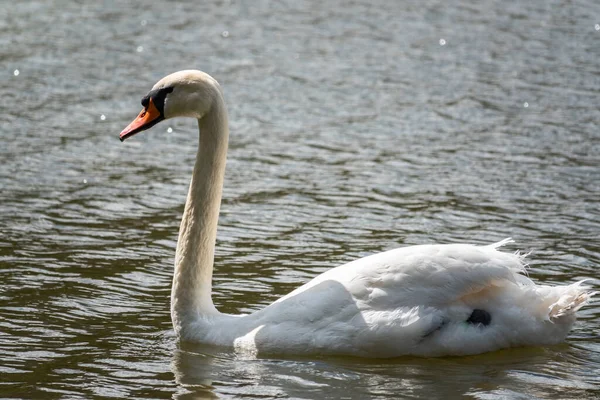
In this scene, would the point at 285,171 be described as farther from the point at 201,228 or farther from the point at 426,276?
the point at 426,276

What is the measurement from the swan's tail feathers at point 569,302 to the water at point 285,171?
1.19 feet

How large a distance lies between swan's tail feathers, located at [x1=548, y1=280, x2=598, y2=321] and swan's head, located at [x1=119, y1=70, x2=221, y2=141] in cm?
271

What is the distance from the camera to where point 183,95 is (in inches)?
322

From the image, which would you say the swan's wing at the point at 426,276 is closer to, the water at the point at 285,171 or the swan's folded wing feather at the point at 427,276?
the swan's folded wing feather at the point at 427,276

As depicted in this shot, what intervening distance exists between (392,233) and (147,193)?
2726mm

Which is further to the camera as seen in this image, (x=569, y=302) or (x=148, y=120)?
(x=148, y=120)

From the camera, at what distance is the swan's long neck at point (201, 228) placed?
26.9 ft

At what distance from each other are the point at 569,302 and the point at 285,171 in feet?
18.4

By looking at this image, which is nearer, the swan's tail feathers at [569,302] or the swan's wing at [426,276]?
the swan's wing at [426,276]

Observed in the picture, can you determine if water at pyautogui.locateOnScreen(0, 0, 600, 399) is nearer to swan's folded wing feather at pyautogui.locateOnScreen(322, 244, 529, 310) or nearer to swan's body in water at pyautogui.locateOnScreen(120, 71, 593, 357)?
swan's body in water at pyautogui.locateOnScreen(120, 71, 593, 357)

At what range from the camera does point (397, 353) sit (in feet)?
25.3

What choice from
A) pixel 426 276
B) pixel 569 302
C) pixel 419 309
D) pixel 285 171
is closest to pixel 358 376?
pixel 419 309

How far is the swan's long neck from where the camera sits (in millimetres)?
8211

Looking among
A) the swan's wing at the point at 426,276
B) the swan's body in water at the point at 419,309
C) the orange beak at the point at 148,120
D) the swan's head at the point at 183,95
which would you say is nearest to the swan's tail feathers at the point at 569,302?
the swan's body in water at the point at 419,309
